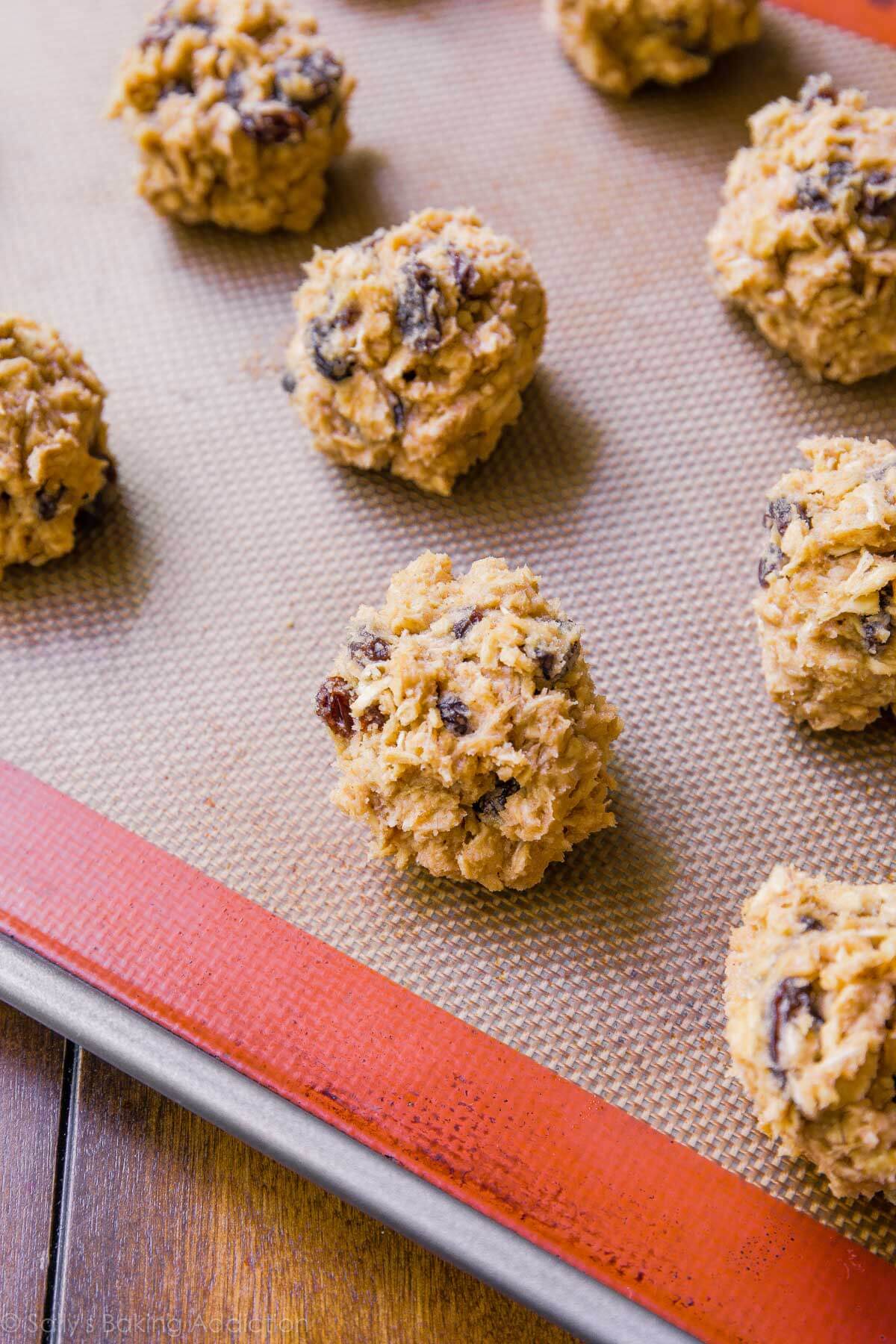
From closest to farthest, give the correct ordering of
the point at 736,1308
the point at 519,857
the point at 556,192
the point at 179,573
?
1. the point at 736,1308
2. the point at 519,857
3. the point at 179,573
4. the point at 556,192

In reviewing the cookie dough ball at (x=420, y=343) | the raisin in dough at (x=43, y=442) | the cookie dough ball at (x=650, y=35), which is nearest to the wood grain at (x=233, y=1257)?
the raisin in dough at (x=43, y=442)

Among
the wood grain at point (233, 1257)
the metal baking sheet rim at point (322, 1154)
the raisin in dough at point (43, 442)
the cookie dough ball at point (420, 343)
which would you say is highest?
the cookie dough ball at point (420, 343)

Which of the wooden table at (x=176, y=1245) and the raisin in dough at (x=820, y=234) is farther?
the raisin in dough at (x=820, y=234)

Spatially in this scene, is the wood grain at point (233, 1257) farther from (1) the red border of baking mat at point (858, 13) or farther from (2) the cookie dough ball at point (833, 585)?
(1) the red border of baking mat at point (858, 13)

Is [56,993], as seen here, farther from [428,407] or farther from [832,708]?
[832,708]

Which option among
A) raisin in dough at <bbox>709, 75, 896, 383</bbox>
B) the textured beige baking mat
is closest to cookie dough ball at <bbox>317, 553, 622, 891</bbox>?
the textured beige baking mat

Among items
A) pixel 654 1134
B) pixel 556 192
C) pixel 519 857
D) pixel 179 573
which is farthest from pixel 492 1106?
pixel 556 192

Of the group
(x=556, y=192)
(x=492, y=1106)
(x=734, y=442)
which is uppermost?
(x=556, y=192)
